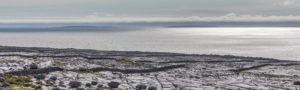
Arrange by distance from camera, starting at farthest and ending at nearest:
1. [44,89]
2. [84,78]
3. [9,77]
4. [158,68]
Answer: [158,68] → [84,78] → [9,77] → [44,89]

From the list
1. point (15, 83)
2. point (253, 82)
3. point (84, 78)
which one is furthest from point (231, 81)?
point (15, 83)

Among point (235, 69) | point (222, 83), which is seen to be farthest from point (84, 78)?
point (235, 69)

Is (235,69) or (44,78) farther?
(235,69)

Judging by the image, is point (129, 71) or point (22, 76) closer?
point (22, 76)

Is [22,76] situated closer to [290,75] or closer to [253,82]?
[253,82]

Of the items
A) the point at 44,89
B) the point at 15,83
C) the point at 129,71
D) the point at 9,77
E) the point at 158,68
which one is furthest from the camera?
the point at 158,68

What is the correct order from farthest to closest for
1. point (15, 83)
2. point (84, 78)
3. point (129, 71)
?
point (129, 71)
point (84, 78)
point (15, 83)

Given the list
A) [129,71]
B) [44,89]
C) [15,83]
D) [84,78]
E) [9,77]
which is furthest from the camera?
[129,71]

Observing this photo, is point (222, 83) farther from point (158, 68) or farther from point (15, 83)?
point (15, 83)
